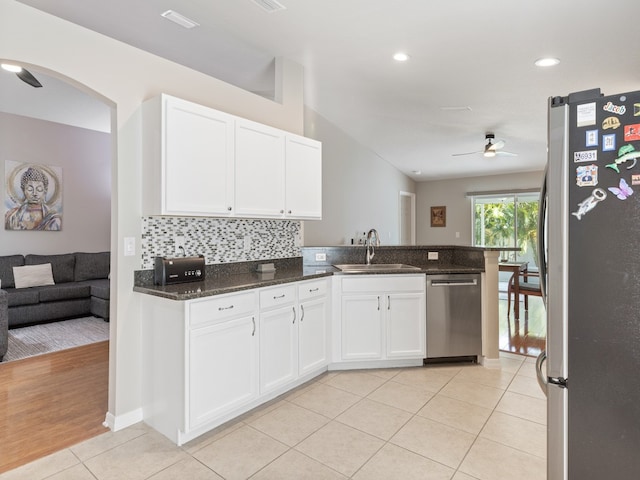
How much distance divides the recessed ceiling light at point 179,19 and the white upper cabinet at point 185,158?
0.85 meters

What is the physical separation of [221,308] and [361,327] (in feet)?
4.72

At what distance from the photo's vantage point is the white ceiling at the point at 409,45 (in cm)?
260

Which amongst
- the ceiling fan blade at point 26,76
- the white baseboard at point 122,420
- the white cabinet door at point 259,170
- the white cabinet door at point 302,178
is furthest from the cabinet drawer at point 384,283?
the ceiling fan blade at point 26,76

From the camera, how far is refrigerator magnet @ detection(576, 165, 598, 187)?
1.20m

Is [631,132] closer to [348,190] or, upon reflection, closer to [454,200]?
[348,190]

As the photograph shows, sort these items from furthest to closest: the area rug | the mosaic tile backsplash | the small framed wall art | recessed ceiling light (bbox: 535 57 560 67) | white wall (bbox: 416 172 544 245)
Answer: the small framed wall art
white wall (bbox: 416 172 544 245)
the area rug
recessed ceiling light (bbox: 535 57 560 67)
the mosaic tile backsplash

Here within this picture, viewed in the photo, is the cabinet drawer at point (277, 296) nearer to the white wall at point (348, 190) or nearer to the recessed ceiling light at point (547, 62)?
the white wall at point (348, 190)

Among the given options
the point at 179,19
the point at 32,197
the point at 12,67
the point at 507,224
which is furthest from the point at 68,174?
the point at 507,224

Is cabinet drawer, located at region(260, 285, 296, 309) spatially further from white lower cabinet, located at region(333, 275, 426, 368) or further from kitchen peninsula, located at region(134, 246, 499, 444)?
white lower cabinet, located at region(333, 275, 426, 368)

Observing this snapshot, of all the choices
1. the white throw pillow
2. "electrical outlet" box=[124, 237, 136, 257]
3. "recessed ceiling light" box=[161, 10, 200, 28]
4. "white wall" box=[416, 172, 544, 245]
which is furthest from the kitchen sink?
"white wall" box=[416, 172, 544, 245]

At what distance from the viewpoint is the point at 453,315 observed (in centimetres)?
341

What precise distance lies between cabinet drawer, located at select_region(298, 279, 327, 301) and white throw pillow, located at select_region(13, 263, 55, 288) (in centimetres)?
426

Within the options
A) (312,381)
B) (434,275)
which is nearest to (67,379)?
(312,381)

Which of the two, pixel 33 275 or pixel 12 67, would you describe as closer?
pixel 12 67
